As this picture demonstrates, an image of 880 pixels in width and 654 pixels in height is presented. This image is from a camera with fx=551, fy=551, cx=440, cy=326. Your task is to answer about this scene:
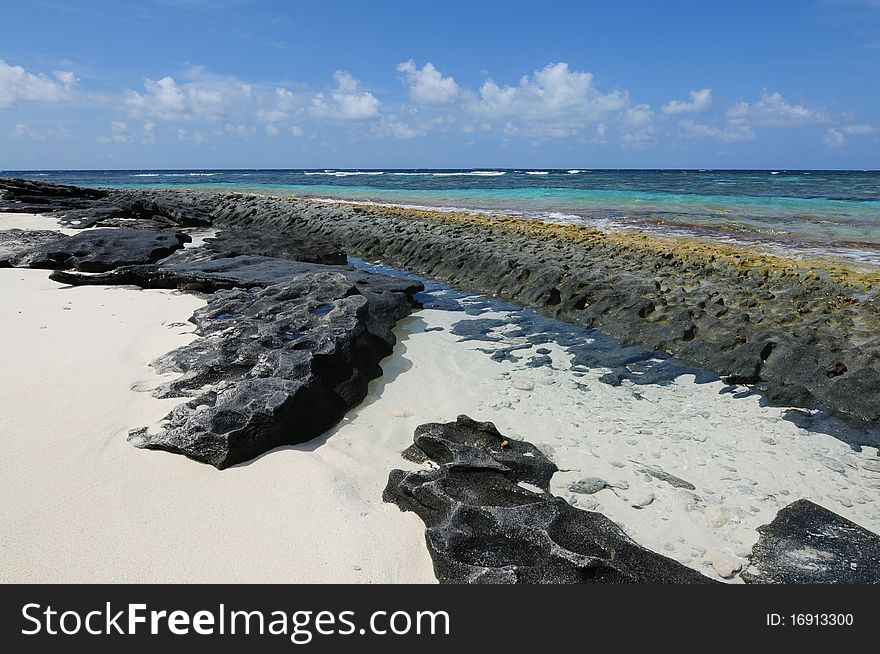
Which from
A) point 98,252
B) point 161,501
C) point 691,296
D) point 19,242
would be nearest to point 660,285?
point 691,296

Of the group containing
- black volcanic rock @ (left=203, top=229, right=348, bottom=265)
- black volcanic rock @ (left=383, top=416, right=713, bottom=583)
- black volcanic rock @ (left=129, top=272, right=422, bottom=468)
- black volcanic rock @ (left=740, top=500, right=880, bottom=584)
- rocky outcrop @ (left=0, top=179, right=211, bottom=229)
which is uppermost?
rocky outcrop @ (left=0, top=179, right=211, bottom=229)

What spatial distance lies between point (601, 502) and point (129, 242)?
31.9 feet

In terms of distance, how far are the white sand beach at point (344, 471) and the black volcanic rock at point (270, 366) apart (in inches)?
5.2

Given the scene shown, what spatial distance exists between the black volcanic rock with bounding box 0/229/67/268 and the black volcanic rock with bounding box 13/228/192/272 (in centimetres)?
13

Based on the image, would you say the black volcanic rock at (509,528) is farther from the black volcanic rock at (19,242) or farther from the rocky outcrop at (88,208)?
the rocky outcrop at (88,208)

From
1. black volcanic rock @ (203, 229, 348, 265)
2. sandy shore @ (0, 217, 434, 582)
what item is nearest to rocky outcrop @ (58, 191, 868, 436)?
black volcanic rock @ (203, 229, 348, 265)

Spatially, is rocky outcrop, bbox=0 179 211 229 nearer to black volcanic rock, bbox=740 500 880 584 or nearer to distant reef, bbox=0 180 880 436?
distant reef, bbox=0 180 880 436

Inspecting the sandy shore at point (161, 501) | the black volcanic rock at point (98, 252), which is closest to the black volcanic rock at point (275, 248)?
the black volcanic rock at point (98, 252)

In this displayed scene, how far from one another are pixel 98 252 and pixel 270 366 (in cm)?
677

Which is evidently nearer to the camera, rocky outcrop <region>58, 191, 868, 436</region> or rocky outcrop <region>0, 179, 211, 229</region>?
rocky outcrop <region>58, 191, 868, 436</region>

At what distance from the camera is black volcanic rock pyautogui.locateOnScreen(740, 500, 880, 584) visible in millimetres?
2605

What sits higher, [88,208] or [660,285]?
[88,208]

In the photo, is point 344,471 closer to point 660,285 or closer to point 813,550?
point 813,550

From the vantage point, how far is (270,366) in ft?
13.8
